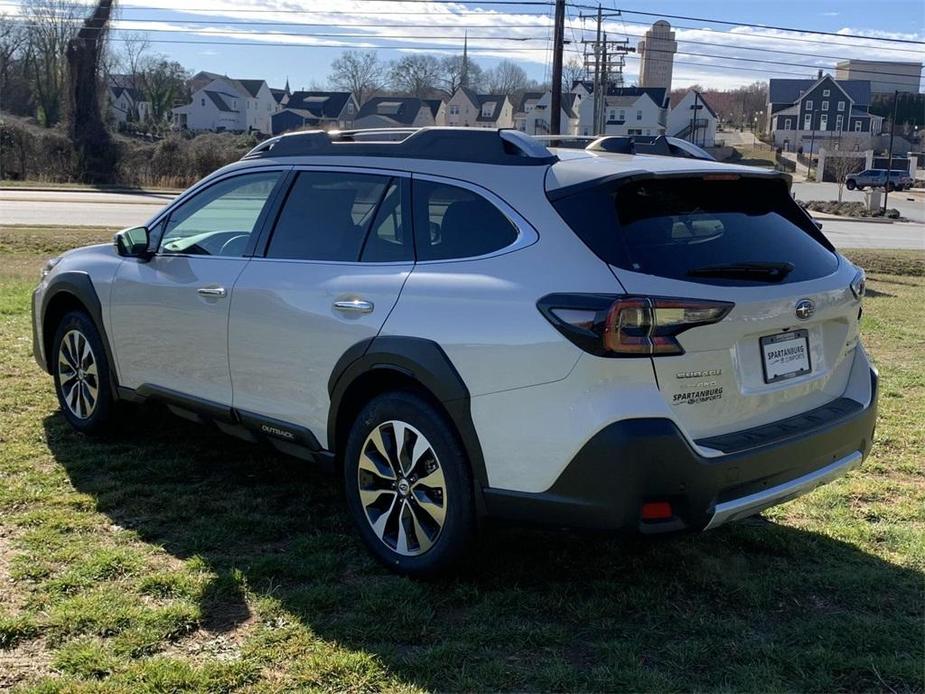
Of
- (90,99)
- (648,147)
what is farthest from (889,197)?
(648,147)

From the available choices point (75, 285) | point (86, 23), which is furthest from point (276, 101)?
point (75, 285)

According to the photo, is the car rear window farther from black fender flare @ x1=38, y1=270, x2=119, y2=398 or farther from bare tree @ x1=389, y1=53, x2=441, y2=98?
bare tree @ x1=389, y1=53, x2=441, y2=98

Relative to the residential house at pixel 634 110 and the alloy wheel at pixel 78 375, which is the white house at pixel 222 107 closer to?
the residential house at pixel 634 110

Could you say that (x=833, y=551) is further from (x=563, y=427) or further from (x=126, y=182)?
(x=126, y=182)

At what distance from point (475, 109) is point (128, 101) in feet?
124

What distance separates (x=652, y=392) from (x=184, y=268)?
278 cm

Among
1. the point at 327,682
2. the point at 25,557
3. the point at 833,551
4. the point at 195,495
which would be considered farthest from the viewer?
the point at 195,495

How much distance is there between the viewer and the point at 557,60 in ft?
97.8

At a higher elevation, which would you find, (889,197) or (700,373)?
(700,373)

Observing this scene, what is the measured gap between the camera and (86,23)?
139 feet

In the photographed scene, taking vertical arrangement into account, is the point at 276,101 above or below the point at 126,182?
above

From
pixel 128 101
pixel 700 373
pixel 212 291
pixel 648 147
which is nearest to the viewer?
pixel 700 373

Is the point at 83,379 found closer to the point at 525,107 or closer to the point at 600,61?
the point at 600,61

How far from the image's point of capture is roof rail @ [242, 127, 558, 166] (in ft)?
12.3
